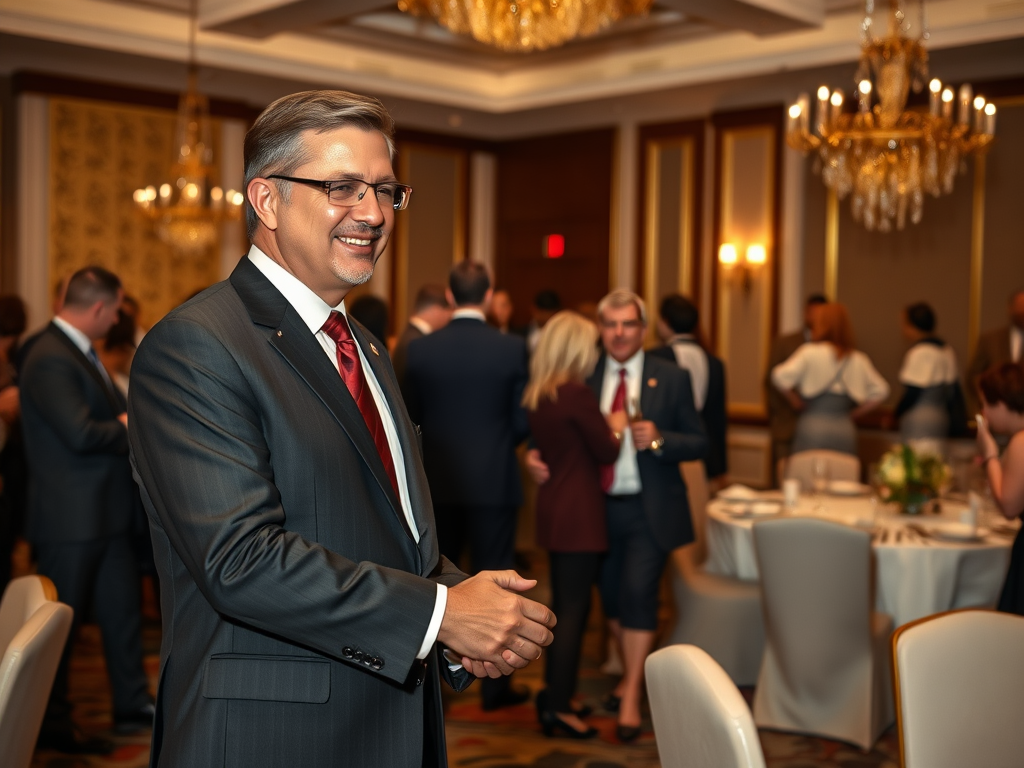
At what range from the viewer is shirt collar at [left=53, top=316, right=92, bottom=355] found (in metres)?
3.90

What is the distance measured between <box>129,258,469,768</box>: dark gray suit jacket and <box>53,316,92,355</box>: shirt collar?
2536 mm

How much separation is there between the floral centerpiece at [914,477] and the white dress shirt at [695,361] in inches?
62.1

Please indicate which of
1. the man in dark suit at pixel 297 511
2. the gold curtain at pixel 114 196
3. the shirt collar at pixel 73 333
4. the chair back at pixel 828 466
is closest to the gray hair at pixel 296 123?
the man in dark suit at pixel 297 511

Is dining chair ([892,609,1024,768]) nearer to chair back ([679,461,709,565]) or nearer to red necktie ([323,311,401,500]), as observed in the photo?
red necktie ([323,311,401,500])

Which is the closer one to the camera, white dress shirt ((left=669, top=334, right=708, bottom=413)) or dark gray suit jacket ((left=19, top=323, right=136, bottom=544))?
dark gray suit jacket ((left=19, top=323, right=136, bottom=544))

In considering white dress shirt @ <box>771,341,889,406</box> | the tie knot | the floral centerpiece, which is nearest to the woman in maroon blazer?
the floral centerpiece

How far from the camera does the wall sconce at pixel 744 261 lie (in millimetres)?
9273

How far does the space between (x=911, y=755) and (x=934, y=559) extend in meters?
2.35

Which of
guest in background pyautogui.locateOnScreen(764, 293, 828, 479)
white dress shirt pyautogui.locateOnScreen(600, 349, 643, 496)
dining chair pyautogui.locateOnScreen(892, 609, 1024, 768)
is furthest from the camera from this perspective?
guest in background pyautogui.locateOnScreen(764, 293, 828, 479)

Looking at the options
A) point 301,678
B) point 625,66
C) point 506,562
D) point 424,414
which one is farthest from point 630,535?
point 625,66

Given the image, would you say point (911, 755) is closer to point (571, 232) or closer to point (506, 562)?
point (506, 562)

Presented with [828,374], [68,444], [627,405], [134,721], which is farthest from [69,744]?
[828,374]

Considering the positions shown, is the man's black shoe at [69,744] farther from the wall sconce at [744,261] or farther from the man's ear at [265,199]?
the wall sconce at [744,261]

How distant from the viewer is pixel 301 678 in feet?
5.00
